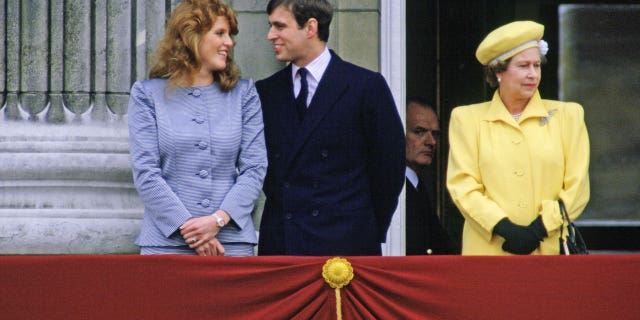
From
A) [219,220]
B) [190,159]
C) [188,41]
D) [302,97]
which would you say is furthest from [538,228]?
[188,41]

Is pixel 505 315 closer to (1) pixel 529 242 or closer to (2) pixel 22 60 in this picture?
(1) pixel 529 242

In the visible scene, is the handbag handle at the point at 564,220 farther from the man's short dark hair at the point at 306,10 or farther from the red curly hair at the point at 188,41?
the red curly hair at the point at 188,41

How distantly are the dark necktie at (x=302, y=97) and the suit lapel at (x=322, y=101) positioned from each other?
0.04 m

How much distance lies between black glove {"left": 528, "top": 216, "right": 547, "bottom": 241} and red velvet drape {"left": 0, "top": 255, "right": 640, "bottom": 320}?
19.7 inches

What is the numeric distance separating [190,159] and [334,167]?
2.30ft

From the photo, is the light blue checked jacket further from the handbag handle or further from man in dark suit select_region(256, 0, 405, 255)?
the handbag handle

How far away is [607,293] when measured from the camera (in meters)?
6.48

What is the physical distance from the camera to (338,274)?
650 centimetres

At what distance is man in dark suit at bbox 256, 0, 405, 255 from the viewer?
22.9ft

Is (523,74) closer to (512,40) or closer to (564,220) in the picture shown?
(512,40)

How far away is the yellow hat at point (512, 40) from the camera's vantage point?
721 centimetres

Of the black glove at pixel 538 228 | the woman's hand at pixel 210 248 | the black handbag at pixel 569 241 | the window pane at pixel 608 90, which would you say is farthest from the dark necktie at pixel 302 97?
the window pane at pixel 608 90

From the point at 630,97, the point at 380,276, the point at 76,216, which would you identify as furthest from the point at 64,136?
the point at 630,97

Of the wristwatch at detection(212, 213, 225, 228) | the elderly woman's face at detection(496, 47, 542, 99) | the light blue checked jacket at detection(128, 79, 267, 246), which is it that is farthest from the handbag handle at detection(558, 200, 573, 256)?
the wristwatch at detection(212, 213, 225, 228)
